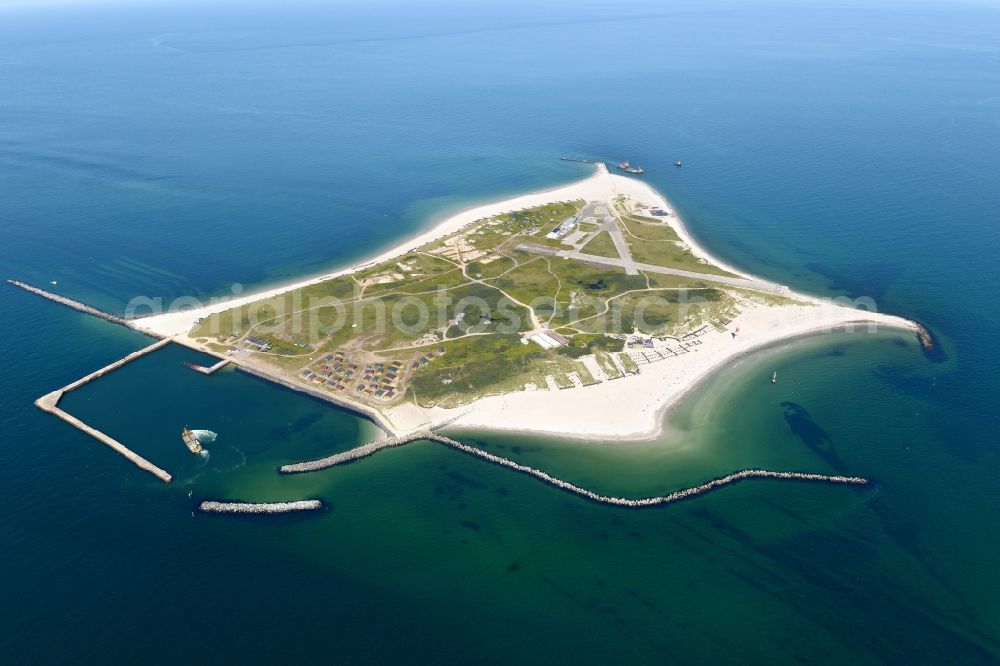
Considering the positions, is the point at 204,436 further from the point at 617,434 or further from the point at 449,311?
the point at 617,434

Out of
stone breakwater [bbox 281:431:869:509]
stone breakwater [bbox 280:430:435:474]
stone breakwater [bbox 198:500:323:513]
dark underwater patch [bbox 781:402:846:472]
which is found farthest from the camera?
dark underwater patch [bbox 781:402:846:472]

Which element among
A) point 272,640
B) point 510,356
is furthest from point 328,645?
point 510,356

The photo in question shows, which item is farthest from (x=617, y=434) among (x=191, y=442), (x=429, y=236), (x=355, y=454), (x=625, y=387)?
(x=429, y=236)

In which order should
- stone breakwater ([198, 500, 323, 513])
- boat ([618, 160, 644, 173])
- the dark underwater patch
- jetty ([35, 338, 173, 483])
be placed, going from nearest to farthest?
stone breakwater ([198, 500, 323, 513]) < jetty ([35, 338, 173, 483]) < the dark underwater patch < boat ([618, 160, 644, 173])

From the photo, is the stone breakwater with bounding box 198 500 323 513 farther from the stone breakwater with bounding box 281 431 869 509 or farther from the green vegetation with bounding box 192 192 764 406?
the green vegetation with bounding box 192 192 764 406

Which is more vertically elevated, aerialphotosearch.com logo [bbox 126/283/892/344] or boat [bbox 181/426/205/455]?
aerialphotosearch.com logo [bbox 126/283/892/344]

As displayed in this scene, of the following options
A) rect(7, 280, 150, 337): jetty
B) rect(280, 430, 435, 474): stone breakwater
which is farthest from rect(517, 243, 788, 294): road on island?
rect(7, 280, 150, 337): jetty

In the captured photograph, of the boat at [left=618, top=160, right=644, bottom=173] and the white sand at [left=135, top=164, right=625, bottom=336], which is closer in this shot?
the white sand at [left=135, top=164, right=625, bottom=336]

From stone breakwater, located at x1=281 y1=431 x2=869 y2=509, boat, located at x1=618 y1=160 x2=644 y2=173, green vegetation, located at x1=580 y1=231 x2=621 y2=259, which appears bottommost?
stone breakwater, located at x1=281 y1=431 x2=869 y2=509
